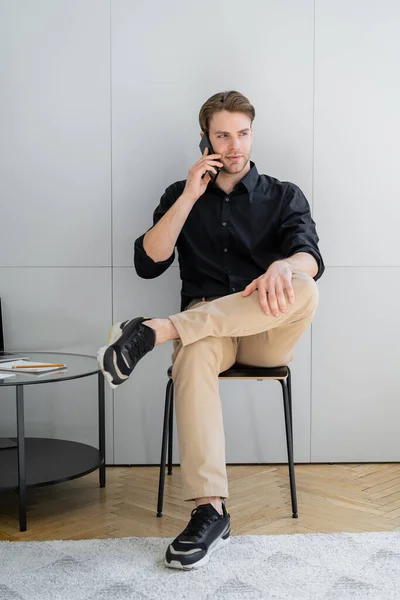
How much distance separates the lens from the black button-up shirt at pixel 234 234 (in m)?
2.67

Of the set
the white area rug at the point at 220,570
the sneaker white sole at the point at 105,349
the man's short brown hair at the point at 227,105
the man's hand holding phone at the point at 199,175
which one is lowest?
the white area rug at the point at 220,570

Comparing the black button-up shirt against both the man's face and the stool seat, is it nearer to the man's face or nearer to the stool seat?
the man's face

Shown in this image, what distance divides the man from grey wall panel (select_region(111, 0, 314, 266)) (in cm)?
30

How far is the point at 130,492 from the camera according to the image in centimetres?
266

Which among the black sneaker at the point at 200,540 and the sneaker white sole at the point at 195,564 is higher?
the black sneaker at the point at 200,540

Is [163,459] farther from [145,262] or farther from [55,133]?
[55,133]

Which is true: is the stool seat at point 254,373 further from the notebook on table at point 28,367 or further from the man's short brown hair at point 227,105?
the man's short brown hair at point 227,105

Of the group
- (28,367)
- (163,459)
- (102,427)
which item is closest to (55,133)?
(28,367)

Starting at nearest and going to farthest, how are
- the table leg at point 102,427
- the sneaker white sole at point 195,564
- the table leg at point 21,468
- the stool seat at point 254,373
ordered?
the sneaker white sole at point 195,564
the table leg at point 21,468
the stool seat at point 254,373
the table leg at point 102,427

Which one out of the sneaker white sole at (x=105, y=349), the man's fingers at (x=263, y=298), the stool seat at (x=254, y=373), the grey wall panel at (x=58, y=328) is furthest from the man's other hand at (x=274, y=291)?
the grey wall panel at (x=58, y=328)

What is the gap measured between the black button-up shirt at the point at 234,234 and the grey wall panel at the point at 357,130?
1.29ft

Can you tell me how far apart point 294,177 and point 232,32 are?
681 mm

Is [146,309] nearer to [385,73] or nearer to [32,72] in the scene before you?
[32,72]

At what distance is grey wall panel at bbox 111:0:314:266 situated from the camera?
299 cm
